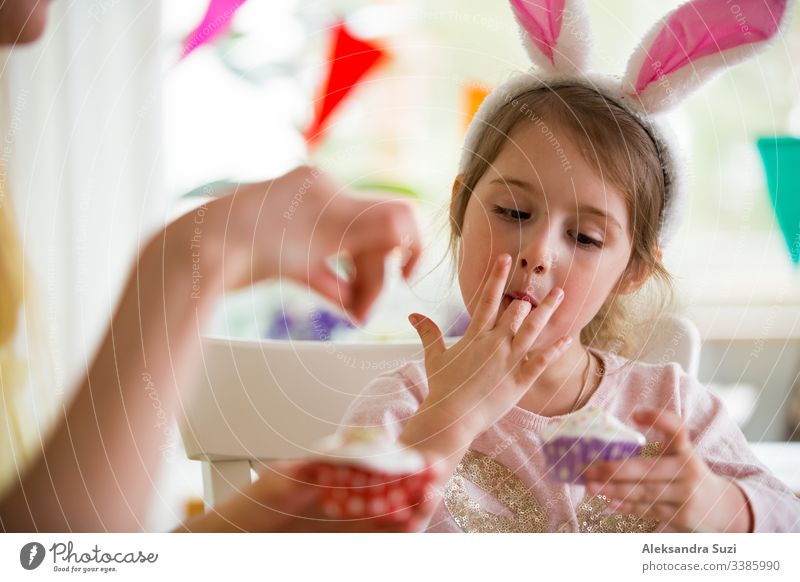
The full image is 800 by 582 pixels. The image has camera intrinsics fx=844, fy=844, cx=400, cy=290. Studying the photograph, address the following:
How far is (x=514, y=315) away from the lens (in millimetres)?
587

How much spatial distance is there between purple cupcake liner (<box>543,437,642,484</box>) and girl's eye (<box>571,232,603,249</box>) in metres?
0.14

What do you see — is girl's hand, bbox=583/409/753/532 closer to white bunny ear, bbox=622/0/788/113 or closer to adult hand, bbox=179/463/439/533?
adult hand, bbox=179/463/439/533

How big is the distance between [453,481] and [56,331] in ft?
0.98

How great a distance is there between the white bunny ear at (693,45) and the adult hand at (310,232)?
19 cm

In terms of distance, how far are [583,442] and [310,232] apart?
250 mm

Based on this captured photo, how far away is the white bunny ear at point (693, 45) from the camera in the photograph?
59cm

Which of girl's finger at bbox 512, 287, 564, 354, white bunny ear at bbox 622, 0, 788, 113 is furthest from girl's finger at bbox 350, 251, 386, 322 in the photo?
white bunny ear at bbox 622, 0, 788, 113

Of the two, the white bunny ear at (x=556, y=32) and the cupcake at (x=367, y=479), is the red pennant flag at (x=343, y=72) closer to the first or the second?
the white bunny ear at (x=556, y=32)

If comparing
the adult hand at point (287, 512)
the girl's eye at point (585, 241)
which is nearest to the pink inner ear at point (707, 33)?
the girl's eye at point (585, 241)

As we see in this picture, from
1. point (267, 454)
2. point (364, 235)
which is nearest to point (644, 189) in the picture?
point (364, 235)

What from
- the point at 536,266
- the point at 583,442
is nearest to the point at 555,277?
the point at 536,266

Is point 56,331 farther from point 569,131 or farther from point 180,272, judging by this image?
point 569,131

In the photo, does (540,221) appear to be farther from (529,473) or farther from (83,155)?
(83,155)

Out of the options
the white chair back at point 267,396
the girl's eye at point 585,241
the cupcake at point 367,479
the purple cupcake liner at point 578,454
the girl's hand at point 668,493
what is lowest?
the girl's hand at point 668,493
